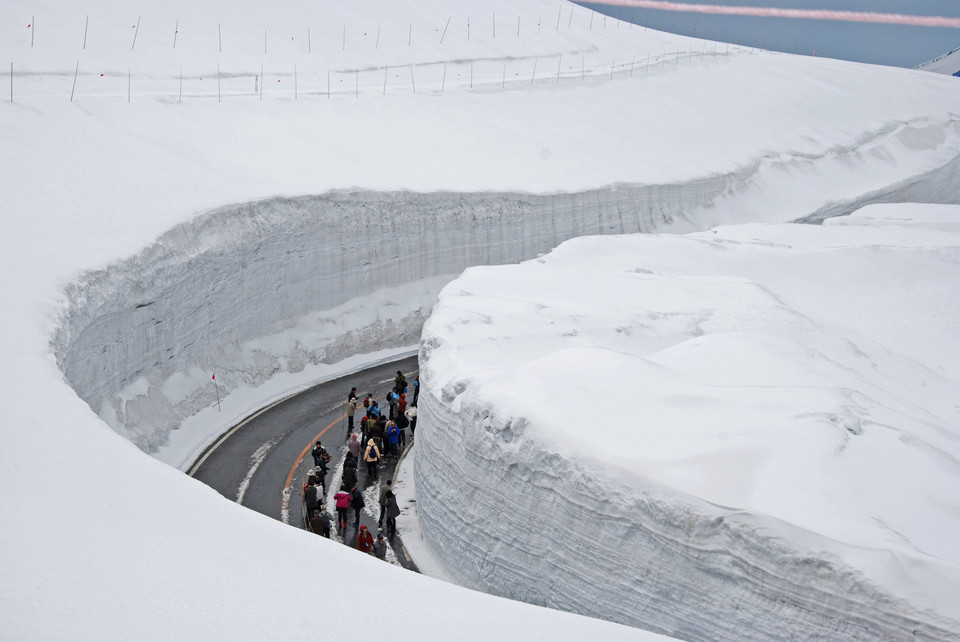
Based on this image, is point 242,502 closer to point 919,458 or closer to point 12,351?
point 12,351

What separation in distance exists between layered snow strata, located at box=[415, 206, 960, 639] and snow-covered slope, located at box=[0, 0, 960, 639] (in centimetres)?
317

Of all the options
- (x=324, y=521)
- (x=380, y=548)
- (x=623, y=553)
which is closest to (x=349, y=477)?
(x=324, y=521)

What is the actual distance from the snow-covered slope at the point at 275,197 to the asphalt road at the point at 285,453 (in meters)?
0.82

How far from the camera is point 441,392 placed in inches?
658

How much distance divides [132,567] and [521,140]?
Result: 32.2m

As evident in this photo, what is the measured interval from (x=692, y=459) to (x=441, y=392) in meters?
5.49

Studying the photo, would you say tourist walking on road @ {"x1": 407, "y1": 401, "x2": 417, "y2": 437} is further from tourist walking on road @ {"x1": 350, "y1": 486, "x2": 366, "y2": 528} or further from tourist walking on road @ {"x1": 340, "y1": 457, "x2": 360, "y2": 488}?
tourist walking on road @ {"x1": 350, "y1": 486, "x2": 366, "y2": 528}

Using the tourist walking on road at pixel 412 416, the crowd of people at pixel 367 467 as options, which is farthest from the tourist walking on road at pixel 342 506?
the tourist walking on road at pixel 412 416

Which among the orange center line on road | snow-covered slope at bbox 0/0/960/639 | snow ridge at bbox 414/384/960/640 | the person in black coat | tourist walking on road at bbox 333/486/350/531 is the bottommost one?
the orange center line on road

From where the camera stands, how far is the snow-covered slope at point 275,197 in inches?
395

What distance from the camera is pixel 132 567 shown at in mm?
9406

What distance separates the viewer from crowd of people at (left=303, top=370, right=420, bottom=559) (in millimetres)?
17188

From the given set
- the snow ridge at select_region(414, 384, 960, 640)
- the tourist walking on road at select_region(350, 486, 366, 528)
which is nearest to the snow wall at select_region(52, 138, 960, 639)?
the snow ridge at select_region(414, 384, 960, 640)

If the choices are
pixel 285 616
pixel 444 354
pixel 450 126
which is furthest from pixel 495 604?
pixel 450 126
